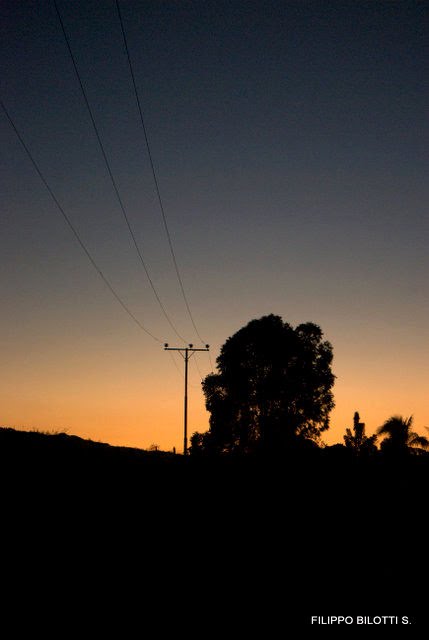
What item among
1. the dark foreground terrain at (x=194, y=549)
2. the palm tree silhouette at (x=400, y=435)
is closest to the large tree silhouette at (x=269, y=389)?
the palm tree silhouette at (x=400, y=435)

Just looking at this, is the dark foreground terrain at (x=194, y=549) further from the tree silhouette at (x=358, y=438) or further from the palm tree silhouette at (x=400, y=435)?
the tree silhouette at (x=358, y=438)

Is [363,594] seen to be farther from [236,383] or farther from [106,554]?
[236,383]

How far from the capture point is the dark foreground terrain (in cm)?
692

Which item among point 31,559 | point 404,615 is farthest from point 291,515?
Answer: point 31,559

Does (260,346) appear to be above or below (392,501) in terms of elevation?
above

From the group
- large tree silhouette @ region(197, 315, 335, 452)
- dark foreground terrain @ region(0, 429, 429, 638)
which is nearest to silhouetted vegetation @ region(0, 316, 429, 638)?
dark foreground terrain @ region(0, 429, 429, 638)

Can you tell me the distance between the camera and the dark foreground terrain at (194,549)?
6918mm

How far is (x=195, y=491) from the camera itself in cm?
1211

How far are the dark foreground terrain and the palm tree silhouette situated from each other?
31.9 metres

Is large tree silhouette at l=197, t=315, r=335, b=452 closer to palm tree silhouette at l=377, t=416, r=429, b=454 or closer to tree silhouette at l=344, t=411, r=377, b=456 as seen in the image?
palm tree silhouette at l=377, t=416, r=429, b=454

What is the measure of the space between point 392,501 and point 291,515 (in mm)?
3627

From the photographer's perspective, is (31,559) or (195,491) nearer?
(31,559)

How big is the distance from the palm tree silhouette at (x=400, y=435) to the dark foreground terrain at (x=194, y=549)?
105 feet

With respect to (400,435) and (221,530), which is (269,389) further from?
(221,530)
